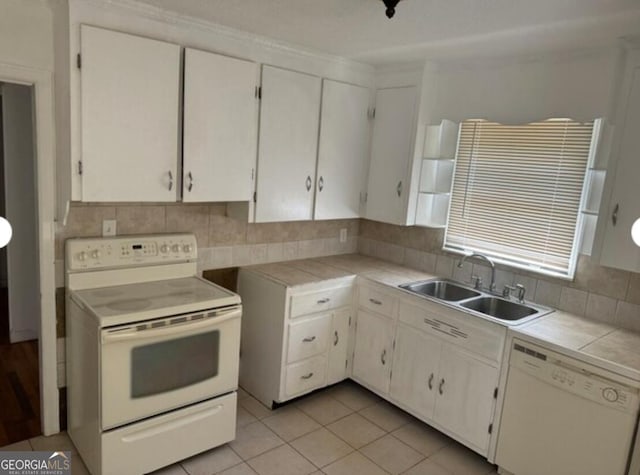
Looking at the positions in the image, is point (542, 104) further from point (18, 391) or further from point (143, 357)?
point (18, 391)

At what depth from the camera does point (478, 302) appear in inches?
113

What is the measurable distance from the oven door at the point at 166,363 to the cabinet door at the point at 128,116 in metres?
0.70

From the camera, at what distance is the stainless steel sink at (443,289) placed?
304 cm

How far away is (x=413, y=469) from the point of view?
8.24 ft

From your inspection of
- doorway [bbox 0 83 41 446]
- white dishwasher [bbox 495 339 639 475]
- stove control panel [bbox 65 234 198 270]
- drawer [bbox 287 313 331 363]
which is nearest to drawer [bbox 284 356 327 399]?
drawer [bbox 287 313 331 363]

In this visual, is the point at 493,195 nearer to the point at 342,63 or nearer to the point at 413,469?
the point at 342,63

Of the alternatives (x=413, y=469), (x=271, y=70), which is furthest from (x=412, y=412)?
(x=271, y=70)

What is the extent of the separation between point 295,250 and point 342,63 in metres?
1.37

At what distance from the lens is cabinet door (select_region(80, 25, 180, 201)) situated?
217cm

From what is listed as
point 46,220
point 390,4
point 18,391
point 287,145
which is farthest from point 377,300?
point 18,391

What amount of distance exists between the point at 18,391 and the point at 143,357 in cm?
146

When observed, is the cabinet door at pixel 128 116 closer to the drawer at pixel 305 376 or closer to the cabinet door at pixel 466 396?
the drawer at pixel 305 376

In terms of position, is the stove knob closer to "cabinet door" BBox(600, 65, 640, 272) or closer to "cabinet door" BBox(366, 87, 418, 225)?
"cabinet door" BBox(600, 65, 640, 272)

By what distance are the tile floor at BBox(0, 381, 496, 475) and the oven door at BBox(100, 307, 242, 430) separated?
15.1 inches
